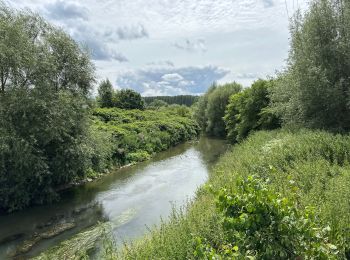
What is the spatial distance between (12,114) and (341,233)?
1596cm

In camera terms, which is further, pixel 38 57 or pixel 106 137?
pixel 106 137

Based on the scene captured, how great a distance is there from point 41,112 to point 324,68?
52.9 ft

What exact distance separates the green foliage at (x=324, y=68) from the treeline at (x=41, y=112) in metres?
13.2

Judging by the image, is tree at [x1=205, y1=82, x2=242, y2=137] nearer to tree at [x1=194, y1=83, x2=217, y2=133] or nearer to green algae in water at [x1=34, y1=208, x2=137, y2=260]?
tree at [x1=194, y1=83, x2=217, y2=133]

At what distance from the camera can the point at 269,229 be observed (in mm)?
4859

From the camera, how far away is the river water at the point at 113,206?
13766 mm

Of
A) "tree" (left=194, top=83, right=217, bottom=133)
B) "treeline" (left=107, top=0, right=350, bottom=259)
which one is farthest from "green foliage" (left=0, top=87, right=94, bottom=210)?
"tree" (left=194, top=83, right=217, bottom=133)

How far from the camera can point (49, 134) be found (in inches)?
715

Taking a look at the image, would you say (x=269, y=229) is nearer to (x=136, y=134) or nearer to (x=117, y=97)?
(x=136, y=134)

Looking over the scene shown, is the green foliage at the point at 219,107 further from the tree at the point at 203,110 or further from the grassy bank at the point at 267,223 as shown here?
the grassy bank at the point at 267,223

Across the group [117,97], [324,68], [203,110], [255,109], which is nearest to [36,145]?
[324,68]

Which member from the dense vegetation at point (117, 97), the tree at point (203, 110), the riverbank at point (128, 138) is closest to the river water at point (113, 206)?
the riverbank at point (128, 138)

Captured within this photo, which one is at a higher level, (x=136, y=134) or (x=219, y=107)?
(x=219, y=107)

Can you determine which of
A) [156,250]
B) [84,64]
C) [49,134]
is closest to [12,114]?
[49,134]
